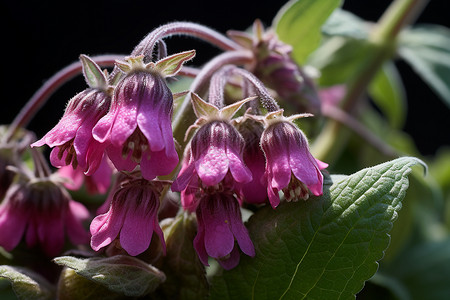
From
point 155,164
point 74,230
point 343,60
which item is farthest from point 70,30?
point 155,164

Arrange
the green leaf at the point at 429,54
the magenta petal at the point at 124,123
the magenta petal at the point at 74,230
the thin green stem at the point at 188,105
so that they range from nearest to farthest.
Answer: the magenta petal at the point at 124,123, the thin green stem at the point at 188,105, the magenta petal at the point at 74,230, the green leaf at the point at 429,54

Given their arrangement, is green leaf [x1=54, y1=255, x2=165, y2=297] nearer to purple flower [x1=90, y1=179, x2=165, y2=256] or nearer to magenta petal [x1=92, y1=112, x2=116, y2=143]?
purple flower [x1=90, y1=179, x2=165, y2=256]

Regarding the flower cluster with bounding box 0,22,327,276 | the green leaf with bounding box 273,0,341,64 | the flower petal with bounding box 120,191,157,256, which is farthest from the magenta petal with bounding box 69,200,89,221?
the green leaf with bounding box 273,0,341,64

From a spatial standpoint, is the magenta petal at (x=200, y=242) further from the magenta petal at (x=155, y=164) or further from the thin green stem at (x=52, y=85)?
the thin green stem at (x=52, y=85)

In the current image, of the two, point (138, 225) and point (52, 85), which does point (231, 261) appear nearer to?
point (138, 225)

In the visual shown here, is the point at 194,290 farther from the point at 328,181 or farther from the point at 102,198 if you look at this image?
the point at 102,198

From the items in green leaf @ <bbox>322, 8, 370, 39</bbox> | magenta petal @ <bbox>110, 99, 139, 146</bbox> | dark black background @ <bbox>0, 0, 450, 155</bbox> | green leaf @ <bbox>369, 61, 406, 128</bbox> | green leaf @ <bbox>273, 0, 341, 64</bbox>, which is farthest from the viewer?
dark black background @ <bbox>0, 0, 450, 155</bbox>

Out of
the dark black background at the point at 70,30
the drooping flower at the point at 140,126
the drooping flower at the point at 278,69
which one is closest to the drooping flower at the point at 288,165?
the drooping flower at the point at 140,126
